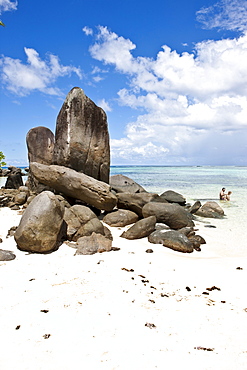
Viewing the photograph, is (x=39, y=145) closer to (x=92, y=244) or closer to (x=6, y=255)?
(x=92, y=244)

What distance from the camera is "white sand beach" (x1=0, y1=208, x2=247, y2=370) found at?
2.81 meters

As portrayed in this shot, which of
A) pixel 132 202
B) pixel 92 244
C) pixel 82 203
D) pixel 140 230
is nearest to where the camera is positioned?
pixel 92 244

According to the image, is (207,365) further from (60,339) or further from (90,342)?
(60,339)

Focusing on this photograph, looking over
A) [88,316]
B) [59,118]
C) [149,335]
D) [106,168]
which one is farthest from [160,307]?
[59,118]

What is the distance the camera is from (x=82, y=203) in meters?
9.79

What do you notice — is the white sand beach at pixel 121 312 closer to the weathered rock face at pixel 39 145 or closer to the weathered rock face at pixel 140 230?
the weathered rock face at pixel 140 230

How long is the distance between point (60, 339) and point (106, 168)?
28.0 feet

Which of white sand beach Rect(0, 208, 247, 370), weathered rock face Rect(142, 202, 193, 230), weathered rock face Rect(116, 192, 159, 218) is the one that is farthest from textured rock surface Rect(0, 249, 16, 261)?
weathered rock face Rect(116, 192, 159, 218)

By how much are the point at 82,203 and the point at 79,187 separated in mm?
1032

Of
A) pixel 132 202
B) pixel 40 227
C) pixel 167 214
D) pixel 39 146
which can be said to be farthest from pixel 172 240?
pixel 39 146

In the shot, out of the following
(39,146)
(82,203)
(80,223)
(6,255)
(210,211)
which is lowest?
(210,211)

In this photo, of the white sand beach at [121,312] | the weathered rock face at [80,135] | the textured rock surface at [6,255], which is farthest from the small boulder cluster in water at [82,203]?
the white sand beach at [121,312]

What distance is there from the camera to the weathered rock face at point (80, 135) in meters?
9.99

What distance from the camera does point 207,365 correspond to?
8.83 feet
